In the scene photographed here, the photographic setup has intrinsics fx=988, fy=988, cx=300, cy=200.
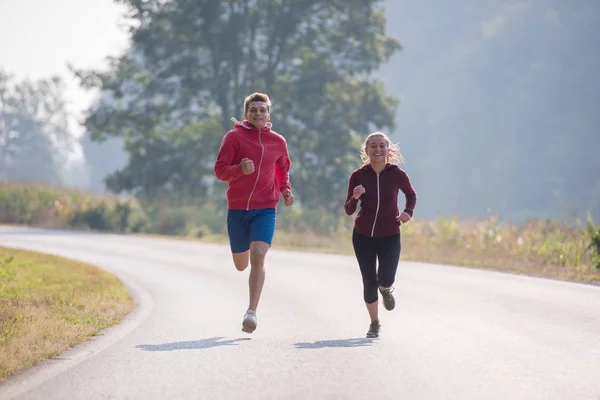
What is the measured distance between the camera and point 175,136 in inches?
1561

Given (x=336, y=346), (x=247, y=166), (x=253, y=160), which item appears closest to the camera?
(x=336, y=346)

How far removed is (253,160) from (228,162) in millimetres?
234

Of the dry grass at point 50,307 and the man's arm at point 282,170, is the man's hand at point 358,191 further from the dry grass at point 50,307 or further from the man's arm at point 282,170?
the dry grass at point 50,307

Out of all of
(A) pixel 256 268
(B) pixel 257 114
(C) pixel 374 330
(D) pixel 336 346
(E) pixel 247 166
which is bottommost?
(D) pixel 336 346

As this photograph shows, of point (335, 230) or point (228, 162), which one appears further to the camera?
point (335, 230)

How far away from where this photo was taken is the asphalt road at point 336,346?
20.9 ft

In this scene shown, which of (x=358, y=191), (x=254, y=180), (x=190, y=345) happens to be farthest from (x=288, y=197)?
(x=190, y=345)

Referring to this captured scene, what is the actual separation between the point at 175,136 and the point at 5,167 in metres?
84.5

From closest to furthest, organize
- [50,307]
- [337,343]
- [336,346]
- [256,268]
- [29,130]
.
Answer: [336,346] < [337,343] < [256,268] < [50,307] < [29,130]

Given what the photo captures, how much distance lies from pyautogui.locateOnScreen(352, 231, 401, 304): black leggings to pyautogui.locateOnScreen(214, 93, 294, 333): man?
0.80 m

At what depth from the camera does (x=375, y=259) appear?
8992 mm

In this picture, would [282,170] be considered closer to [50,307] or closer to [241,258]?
[241,258]


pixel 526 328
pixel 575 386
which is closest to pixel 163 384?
pixel 575 386

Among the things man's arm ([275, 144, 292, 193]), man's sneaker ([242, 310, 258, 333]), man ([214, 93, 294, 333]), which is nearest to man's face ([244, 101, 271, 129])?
man ([214, 93, 294, 333])
